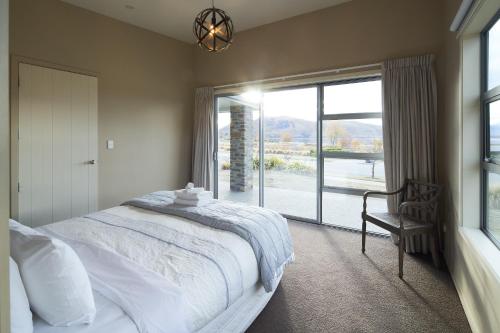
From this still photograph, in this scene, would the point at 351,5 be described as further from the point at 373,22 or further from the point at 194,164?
the point at 194,164

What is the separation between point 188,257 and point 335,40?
3.36 meters

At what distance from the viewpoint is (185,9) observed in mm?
3752

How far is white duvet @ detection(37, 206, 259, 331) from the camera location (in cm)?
137

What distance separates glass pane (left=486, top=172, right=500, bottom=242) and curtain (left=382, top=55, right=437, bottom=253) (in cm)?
98

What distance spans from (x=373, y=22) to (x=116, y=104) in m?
3.59

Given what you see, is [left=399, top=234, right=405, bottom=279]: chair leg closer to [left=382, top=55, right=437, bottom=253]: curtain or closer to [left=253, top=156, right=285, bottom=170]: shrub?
[left=382, top=55, right=437, bottom=253]: curtain

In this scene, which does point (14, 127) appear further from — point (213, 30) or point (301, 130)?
point (301, 130)

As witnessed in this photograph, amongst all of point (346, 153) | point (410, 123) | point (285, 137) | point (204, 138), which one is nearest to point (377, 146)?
point (346, 153)

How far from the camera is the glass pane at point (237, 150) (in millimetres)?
4980

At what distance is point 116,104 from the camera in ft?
13.3

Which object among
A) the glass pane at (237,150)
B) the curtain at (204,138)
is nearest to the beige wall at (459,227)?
the glass pane at (237,150)

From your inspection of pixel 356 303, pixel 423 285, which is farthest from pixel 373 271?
pixel 356 303

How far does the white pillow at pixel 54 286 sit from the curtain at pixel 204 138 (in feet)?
12.1

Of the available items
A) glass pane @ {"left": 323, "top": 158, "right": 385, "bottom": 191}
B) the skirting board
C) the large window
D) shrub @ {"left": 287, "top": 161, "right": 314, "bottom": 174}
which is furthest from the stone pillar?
the large window
